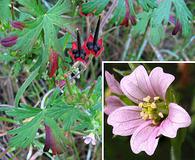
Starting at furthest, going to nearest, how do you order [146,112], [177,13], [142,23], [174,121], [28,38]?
1. [142,23]
2. [177,13]
3. [28,38]
4. [146,112]
5. [174,121]

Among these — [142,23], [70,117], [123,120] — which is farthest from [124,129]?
[142,23]

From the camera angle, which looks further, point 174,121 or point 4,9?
point 4,9

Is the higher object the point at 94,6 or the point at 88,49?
the point at 94,6

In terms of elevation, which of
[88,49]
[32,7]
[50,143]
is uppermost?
[32,7]

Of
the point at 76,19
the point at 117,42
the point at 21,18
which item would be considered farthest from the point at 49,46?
the point at 117,42

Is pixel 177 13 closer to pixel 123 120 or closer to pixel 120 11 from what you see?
pixel 120 11

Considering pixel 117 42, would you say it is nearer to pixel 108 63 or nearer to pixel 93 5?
pixel 93 5
